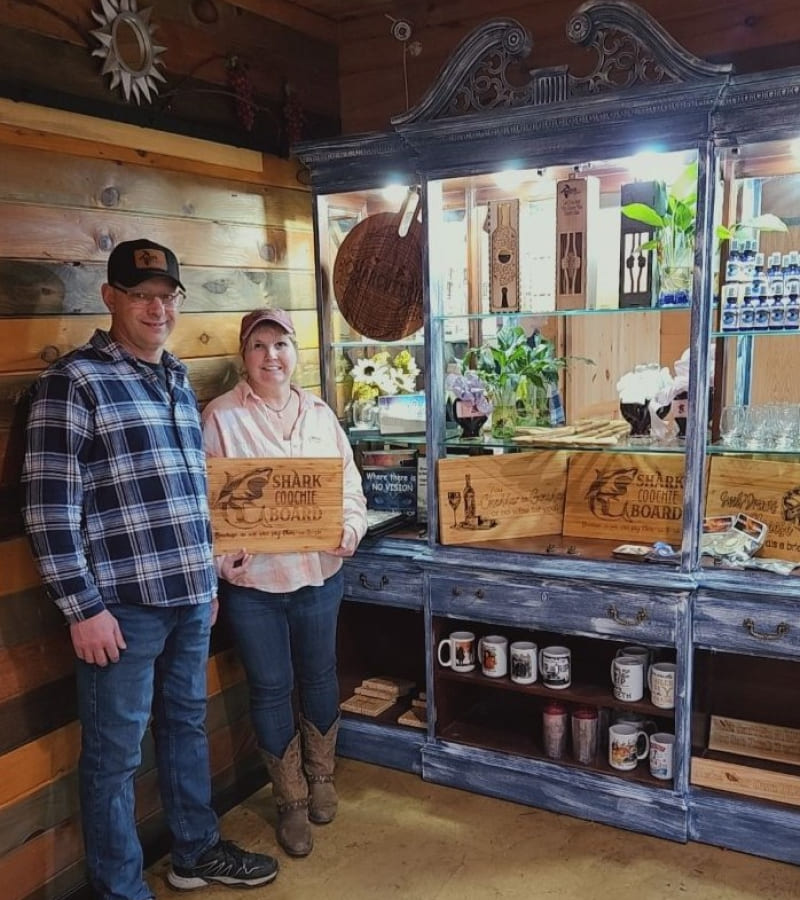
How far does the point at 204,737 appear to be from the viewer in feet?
7.73

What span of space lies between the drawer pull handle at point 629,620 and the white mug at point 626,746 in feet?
1.13

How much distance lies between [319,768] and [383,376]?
1.26m

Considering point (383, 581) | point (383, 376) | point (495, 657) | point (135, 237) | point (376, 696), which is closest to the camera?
point (135, 237)

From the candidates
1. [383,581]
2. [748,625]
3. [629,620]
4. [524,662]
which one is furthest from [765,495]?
[383,581]

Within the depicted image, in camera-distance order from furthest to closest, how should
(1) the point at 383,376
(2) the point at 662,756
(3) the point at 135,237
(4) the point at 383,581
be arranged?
(1) the point at 383,376 < (4) the point at 383,581 < (2) the point at 662,756 < (3) the point at 135,237

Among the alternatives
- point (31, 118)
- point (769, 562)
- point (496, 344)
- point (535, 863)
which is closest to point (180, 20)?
point (31, 118)

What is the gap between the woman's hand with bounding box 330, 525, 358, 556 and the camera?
8.12ft

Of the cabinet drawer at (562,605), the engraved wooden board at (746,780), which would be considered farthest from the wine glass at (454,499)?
the engraved wooden board at (746,780)

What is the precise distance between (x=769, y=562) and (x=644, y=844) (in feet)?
2.82

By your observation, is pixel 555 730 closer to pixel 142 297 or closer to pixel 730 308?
pixel 730 308

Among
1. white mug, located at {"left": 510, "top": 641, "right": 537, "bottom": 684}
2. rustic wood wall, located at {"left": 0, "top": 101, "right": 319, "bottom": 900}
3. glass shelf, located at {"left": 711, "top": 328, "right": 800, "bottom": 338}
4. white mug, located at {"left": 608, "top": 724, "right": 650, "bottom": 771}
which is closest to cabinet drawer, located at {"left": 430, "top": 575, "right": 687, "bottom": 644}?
white mug, located at {"left": 510, "top": 641, "right": 537, "bottom": 684}

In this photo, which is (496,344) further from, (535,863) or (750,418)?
(535,863)

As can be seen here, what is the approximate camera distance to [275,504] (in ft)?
7.89

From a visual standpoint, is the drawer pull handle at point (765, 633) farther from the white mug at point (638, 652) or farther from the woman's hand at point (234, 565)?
the woman's hand at point (234, 565)
